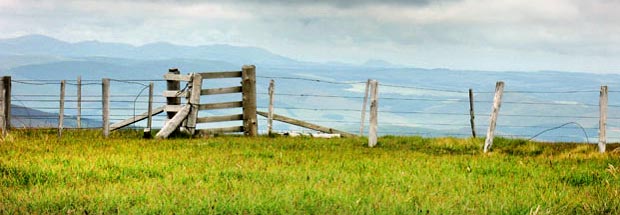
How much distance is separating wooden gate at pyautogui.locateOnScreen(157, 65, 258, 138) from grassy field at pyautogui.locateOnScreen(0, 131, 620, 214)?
12.3 ft

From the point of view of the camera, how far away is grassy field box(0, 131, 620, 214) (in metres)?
10.0

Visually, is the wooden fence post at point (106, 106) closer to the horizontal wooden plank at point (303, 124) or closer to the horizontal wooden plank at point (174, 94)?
the horizontal wooden plank at point (174, 94)

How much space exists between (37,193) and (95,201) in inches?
43.9

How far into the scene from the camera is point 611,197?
11.2 m

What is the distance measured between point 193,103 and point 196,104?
13cm

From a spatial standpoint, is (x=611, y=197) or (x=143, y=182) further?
(x=143, y=182)

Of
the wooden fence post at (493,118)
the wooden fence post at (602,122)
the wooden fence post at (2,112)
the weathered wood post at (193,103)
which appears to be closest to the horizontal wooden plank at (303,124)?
the weathered wood post at (193,103)

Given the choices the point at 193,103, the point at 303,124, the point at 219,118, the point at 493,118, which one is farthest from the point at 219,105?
the point at 493,118

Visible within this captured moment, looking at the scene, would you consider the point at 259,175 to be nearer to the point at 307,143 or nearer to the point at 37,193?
the point at 37,193

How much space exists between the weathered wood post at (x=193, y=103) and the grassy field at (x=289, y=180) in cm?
386

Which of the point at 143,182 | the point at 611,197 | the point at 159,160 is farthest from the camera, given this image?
the point at 159,160

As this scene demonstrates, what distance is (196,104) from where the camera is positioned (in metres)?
24.0

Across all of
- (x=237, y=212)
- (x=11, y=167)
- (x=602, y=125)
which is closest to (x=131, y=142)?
(x=11, y=167)

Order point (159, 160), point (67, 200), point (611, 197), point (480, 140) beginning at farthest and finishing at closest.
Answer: point (480, 140), point (159, 160), point (611, 197), point (67, 200)
